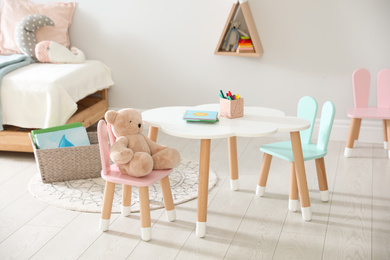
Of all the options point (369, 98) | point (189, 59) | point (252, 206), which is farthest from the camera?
point (189, 59)

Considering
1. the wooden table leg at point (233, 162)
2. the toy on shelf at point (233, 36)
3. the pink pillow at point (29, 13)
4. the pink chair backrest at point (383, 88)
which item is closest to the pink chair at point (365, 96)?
the pink chair backrest at point (383, 88)

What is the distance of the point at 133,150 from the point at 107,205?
0.27 metres

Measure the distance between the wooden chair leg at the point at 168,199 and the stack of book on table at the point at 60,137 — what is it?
780 millimetres

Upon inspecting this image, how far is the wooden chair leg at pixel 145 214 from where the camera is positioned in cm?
205

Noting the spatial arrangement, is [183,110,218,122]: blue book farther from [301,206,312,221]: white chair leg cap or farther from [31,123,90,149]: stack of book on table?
[31,123,90,149]: stack of book on table

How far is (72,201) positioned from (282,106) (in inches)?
66.4

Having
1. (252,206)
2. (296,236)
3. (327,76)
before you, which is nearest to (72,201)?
(252,206)

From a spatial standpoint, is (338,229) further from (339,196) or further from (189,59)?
(189,59)

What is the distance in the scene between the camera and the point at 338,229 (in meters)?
2.20

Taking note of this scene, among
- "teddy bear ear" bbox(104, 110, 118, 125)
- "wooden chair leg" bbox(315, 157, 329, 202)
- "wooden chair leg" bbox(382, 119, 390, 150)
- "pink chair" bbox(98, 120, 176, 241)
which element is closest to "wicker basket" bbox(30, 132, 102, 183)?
"pink chair" bbox(98, 120, 176, 241)

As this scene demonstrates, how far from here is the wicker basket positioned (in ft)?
8.79

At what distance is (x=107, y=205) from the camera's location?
2.15 m

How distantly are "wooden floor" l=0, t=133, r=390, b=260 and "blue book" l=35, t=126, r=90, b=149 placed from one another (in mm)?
249

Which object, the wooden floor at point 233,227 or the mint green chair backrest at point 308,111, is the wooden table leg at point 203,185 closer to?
the wooden floor at point 233,227
